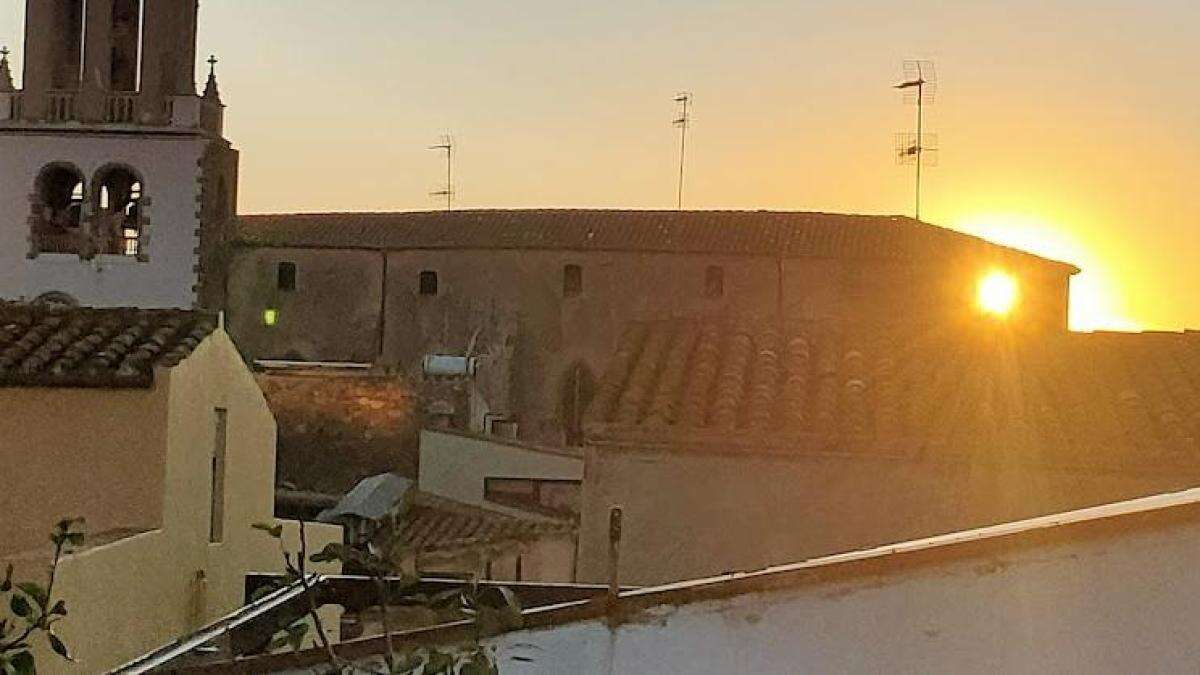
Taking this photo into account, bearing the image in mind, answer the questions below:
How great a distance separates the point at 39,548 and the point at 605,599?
525 centimetres

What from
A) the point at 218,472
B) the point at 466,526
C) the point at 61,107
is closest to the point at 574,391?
the point at 61,107

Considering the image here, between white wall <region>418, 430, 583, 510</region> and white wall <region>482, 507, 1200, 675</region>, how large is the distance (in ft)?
56.6

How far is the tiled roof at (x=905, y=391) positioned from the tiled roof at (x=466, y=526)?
7.42 m

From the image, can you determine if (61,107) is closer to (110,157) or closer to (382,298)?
(110,157)

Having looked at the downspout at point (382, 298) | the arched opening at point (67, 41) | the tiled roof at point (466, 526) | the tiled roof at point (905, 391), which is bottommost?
the tiled roof at point (466, 526)

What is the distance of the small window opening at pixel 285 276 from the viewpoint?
35.1 metres

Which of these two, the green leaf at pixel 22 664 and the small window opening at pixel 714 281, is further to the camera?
the small window opening at pixel 714 281

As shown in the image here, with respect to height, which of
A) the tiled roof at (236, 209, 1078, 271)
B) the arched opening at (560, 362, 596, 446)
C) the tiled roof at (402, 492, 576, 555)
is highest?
the tiled roof at (236, 209, 1078, 271)

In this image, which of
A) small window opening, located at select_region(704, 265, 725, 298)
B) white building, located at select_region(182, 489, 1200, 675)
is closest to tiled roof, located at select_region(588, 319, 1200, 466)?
white building, located at select_region(182, 489, 1200, 675)

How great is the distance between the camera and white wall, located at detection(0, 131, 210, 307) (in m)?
30.4

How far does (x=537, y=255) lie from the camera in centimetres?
3381

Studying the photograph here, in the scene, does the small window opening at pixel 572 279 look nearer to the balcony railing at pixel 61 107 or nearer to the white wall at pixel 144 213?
the white wall at pixel 144 213

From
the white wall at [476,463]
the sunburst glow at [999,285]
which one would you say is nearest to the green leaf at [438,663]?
the white wall at [476,463]

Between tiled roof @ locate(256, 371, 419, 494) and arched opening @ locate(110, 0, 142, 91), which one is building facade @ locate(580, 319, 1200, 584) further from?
arched opening @ locate(110, 0, 142, 91)
